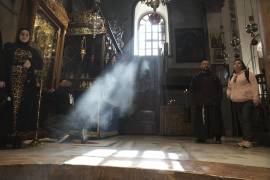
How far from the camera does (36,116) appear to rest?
3.79m

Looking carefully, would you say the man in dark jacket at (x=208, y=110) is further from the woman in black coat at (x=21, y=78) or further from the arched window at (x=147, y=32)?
the arched window at (x=147, y=32)

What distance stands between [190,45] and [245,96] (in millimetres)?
7821

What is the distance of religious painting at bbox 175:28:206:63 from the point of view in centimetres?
1129

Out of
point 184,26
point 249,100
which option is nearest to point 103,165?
point 249,100

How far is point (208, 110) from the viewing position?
487 cm

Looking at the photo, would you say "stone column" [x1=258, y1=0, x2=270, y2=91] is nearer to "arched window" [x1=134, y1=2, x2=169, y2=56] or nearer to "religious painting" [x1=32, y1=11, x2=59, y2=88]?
"religious painting" [x1=32, y1=11, x2=59, y2=88]

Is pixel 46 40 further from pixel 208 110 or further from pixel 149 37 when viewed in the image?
pixel 149 37

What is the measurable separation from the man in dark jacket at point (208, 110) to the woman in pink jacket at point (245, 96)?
2.19 feet

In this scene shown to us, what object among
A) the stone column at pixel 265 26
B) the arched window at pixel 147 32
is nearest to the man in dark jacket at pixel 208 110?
the stone column at pixel 265 26

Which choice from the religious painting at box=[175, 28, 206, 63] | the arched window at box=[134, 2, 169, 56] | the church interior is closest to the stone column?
the church interior

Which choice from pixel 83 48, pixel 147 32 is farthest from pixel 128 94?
pixel 147 32

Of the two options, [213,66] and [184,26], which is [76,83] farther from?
[184,26]

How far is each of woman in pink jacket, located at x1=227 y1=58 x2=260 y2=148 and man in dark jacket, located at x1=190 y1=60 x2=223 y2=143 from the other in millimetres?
668

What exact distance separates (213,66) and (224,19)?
2224 mm
